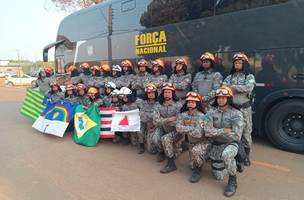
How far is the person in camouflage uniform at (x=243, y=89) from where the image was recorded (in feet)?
16.1

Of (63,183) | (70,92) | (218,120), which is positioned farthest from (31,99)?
(218,120)

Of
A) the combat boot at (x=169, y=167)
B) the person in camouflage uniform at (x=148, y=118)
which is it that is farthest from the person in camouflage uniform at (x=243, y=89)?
the person in camouflage uniform at (x=148, y=118)

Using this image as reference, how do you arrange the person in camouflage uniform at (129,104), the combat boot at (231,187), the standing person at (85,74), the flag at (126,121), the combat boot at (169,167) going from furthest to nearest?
the standing person at (85,74) < the person in camouflage uniform at (129,104) < the flag at (126,121) < the combat boot at (169,167) < the combat boot at (231,187)

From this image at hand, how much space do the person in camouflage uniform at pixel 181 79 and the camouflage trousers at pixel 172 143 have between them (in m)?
1.21

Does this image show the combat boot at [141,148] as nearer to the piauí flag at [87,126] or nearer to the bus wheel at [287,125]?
the piauí flag at [87,126]

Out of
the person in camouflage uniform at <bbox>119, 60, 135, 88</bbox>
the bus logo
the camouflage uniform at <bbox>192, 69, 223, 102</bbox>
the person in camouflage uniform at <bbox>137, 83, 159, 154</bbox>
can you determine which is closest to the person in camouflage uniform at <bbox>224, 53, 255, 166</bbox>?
the camouflage uniform at <bbox>192, 69, 223, 102</bbox>

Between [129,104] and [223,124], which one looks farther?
[129,104]

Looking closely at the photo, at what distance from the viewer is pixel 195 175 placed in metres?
4.43

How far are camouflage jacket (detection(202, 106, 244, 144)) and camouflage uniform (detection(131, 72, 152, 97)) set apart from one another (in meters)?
2.49

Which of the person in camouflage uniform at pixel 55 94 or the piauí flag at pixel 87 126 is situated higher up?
the person in camouflage uniform at pixel 55 94

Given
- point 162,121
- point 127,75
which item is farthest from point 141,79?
point 162,121

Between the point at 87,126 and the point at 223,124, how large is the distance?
3217 mm

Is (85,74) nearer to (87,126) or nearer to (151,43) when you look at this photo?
(151,43)

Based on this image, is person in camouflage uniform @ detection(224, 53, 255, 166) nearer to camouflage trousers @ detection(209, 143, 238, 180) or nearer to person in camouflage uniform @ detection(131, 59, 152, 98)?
camouflage trousers @ detection(209, 143, 238, 180)
